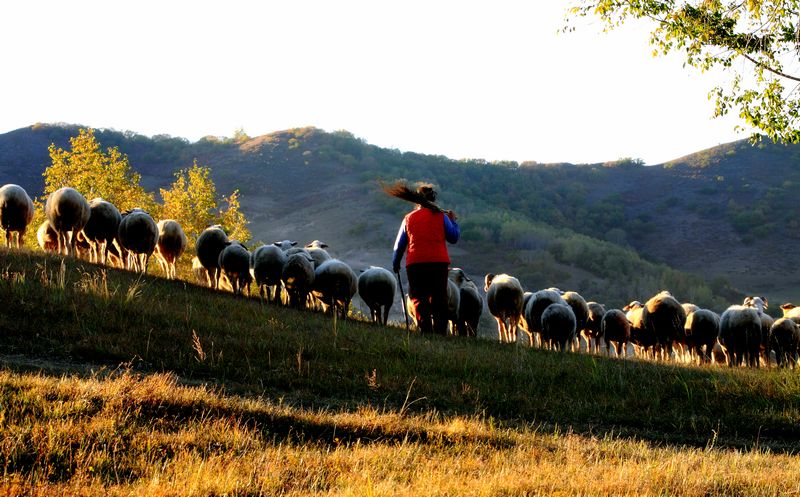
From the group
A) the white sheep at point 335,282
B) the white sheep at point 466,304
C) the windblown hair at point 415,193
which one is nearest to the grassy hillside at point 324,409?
the windblown hair at point 415,193

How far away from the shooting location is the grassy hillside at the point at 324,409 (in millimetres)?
5547

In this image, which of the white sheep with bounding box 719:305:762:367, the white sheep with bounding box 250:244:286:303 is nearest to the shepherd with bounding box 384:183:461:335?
the white sheep with bounding box 250:244:286:303

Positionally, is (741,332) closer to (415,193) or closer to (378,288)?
(378,288)

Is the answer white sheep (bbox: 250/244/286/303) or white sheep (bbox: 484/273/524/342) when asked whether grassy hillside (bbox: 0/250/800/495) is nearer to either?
white sheep (bbox: 250/244/286/303)

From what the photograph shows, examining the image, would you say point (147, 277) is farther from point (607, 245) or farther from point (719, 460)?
point (607, 245)

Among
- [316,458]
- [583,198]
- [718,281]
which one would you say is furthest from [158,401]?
[583,198]

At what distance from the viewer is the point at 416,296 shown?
1434 cm

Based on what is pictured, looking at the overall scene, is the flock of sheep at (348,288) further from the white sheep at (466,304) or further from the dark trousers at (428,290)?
the dark trousers at (428,290)

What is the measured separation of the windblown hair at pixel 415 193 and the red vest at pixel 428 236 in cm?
17

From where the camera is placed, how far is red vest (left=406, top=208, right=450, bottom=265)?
13.9m

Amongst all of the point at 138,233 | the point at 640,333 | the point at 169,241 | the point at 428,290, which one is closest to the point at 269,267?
the point at 138,233

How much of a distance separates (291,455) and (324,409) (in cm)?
261

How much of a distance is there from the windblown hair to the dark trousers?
110 cm

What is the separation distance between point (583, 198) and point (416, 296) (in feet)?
331
